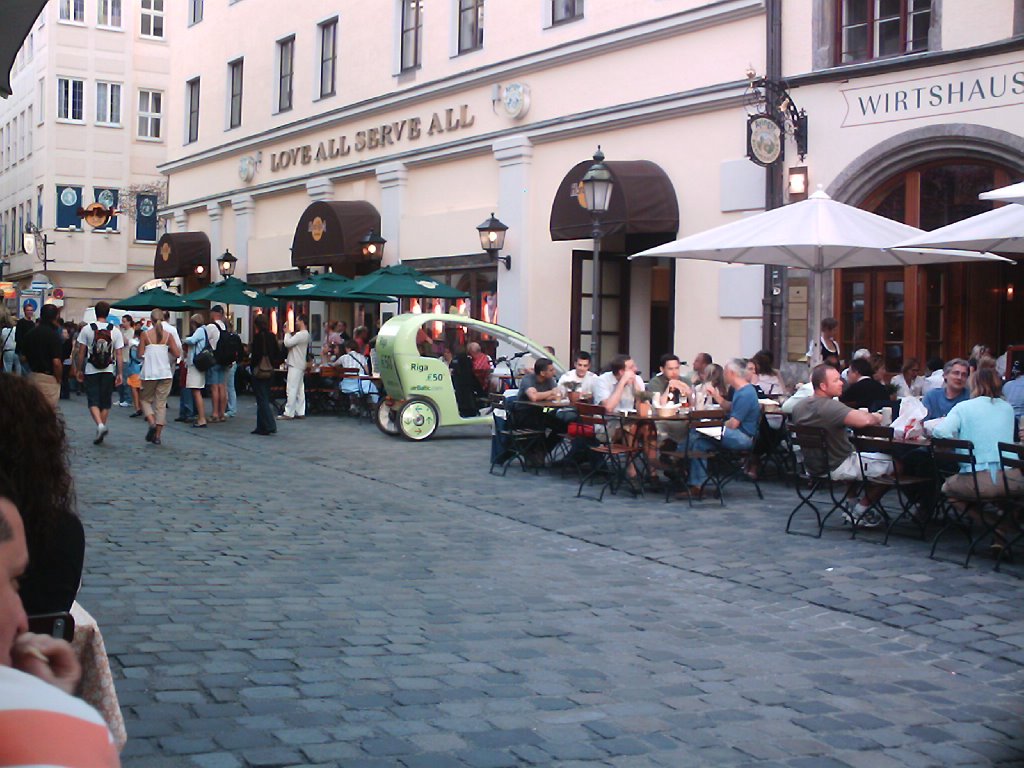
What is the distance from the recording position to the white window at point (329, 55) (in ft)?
96.1

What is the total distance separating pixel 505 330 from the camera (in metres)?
18.2

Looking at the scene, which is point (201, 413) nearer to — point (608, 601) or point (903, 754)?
point (608, 601)

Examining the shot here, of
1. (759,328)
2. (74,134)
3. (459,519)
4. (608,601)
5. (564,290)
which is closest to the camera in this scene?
(608,601)

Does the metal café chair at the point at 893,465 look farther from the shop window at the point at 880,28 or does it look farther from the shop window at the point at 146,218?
the shop window at the point at 146,218

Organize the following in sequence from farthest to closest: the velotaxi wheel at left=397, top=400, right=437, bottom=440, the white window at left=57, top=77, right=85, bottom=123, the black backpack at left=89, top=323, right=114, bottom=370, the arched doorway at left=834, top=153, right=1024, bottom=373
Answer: the white window at left=57, top=77, right=85, bottom=123 → the velotaxi wheel at left=397, top=400, right=437, bottom=440 → the black backpack at left=89, top=323, right=114, bottom=370 → the arched doorway at left=834, top=153, right=1024, bottom=373

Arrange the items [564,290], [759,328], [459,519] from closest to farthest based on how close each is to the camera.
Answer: [459,519]
[759,328]
[564,290]

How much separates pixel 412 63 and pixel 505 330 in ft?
32.9

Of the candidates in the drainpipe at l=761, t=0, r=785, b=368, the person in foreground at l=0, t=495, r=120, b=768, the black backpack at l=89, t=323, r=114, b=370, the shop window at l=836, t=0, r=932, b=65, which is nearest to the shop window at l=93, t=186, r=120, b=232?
the black backpack at l=89, t=323, r=114, b=370

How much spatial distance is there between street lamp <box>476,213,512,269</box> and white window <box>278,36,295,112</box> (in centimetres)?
1053

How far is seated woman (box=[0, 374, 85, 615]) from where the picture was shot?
3199 millimetres

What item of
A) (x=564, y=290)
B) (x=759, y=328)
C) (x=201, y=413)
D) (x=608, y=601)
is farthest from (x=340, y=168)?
(x=608, y=601)

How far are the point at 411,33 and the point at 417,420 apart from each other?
38.0 ft

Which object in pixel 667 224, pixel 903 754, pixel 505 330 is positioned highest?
pixel 667 224

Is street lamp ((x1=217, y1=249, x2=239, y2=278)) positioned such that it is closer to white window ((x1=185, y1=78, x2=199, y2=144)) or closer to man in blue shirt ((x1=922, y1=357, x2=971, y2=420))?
white window ((x1=185, y1=78, x2=199, y2=144))
